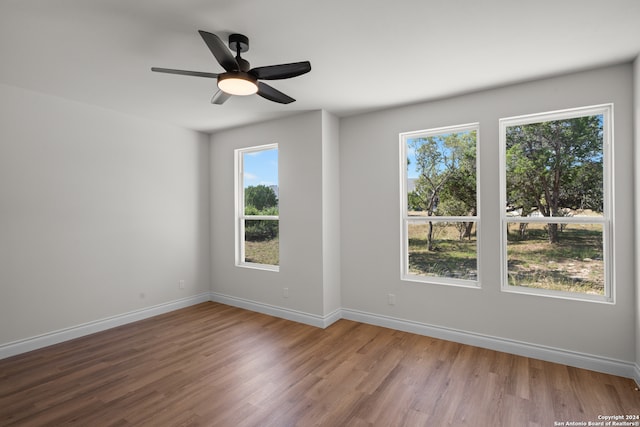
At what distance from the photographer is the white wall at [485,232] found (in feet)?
8.61

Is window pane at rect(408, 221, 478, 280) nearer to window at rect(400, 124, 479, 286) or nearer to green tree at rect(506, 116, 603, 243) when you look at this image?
window at rect(400, 124, 479, 286)

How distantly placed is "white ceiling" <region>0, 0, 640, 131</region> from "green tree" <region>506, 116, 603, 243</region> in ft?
1.70

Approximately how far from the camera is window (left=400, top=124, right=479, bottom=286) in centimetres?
340

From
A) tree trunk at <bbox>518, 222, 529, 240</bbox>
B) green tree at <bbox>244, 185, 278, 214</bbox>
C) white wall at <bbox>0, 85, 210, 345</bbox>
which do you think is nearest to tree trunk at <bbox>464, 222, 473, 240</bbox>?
tree trunk at <bbox>518, 222, 529, 240</bbox>

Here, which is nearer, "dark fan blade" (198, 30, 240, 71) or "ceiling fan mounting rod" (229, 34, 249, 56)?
"dark fan blade" (198, 30, 240, 71)

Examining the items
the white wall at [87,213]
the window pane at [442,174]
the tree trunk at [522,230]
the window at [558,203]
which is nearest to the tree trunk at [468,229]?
the window pane at [442,174]

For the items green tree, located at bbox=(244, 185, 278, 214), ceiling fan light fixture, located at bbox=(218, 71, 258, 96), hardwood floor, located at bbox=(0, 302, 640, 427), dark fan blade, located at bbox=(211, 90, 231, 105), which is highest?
dark fan blade, located at bbox=(211, 90, 231, 105)

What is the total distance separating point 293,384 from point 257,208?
2682mm

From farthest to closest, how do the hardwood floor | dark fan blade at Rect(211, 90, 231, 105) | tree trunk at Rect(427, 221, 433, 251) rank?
tree trunk at Rect(427, 221, 433, 251), dark fan blade at Rect(211, 90, 231, 105), the hardwood floor

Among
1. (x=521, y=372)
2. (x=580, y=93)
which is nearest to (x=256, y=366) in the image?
(x=521, y=372)

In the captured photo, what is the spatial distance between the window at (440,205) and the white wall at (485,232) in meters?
0.13

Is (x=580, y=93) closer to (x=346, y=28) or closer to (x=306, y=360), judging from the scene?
(x=346, y=28)

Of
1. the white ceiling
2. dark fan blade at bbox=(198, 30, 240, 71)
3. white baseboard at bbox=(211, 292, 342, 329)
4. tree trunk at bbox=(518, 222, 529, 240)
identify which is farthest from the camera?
white baseboard at bbox=(211, 292, 342, 329)

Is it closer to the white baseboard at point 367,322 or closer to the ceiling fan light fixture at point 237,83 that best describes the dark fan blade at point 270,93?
the ceiling fan light fixture at point 237,83
